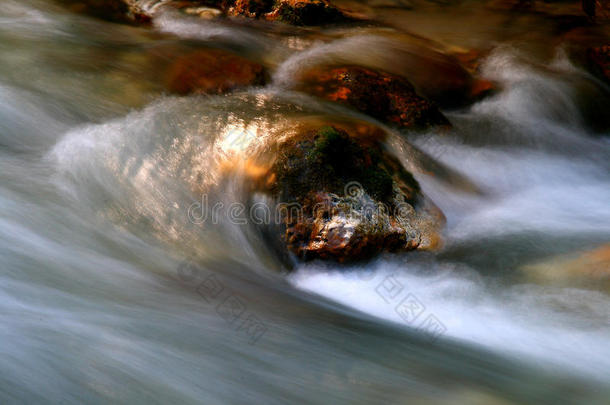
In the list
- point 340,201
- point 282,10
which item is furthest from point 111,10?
point 340,201

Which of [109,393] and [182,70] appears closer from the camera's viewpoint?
[109,393]

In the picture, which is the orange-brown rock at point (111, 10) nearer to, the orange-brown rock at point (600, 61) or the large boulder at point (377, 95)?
the large boulder at point (377, 95)

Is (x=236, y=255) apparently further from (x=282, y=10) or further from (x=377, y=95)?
(x=282, y=10)

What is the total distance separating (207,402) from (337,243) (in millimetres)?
1617

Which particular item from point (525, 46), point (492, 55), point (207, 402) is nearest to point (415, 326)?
point (207, 402)

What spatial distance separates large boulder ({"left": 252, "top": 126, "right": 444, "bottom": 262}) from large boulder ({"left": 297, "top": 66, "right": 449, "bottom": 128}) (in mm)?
1295

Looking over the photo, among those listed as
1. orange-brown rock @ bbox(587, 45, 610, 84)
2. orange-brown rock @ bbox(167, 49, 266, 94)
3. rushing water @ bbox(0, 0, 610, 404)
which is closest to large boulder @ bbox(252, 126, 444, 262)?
rushing water @ bbox(0, 0, 610, 404)

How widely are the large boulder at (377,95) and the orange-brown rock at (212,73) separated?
56 cm

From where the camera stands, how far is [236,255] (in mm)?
3770

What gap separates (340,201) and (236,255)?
825 millimetres

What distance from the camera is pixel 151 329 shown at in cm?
268

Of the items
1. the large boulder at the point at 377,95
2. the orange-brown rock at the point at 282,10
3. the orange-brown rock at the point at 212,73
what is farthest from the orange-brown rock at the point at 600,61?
the orange-brown rock at the point at 212,73

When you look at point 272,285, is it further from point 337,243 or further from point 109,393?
point 109,393

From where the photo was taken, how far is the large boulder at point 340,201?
3.71 metres
